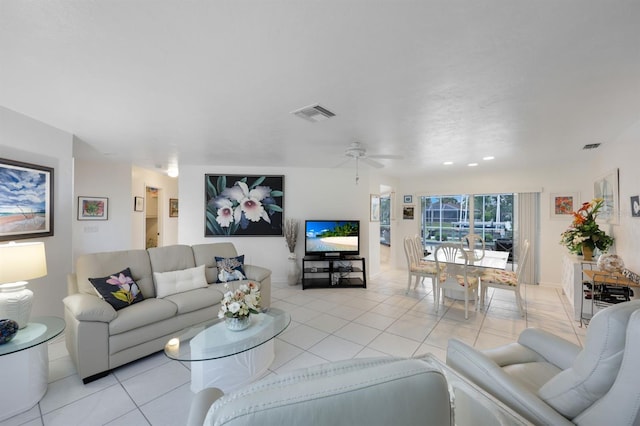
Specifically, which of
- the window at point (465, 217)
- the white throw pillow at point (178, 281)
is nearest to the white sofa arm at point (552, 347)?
the white throw pillow at point (178, 281)

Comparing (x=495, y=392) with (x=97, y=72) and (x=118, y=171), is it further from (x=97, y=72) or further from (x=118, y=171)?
(x=118, y=171)

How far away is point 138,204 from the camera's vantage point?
6.09 m

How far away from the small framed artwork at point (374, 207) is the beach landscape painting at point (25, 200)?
4.97 m

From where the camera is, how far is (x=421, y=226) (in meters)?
6.52

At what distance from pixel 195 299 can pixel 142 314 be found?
1.69 ft

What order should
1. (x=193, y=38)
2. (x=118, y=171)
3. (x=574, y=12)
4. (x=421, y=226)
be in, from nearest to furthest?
1. (x=574, y=12)
2. (x=193, y=38)
3. (x=118, y=171)
4. (x=421, y=226)

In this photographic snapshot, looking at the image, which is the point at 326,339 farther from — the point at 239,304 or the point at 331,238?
the point at 331,238

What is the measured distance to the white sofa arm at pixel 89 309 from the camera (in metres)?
A: 2.13

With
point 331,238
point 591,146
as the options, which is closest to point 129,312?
point 331,238

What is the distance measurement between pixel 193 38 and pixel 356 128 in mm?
1802

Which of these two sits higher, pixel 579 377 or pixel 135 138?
pixel 135 138

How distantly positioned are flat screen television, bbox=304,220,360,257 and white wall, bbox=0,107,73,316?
136 inches

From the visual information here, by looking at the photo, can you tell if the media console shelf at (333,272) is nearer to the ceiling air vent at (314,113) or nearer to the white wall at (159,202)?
the ceiling air vent at (314,113)

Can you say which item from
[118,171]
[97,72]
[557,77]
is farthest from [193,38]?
[118,171]
